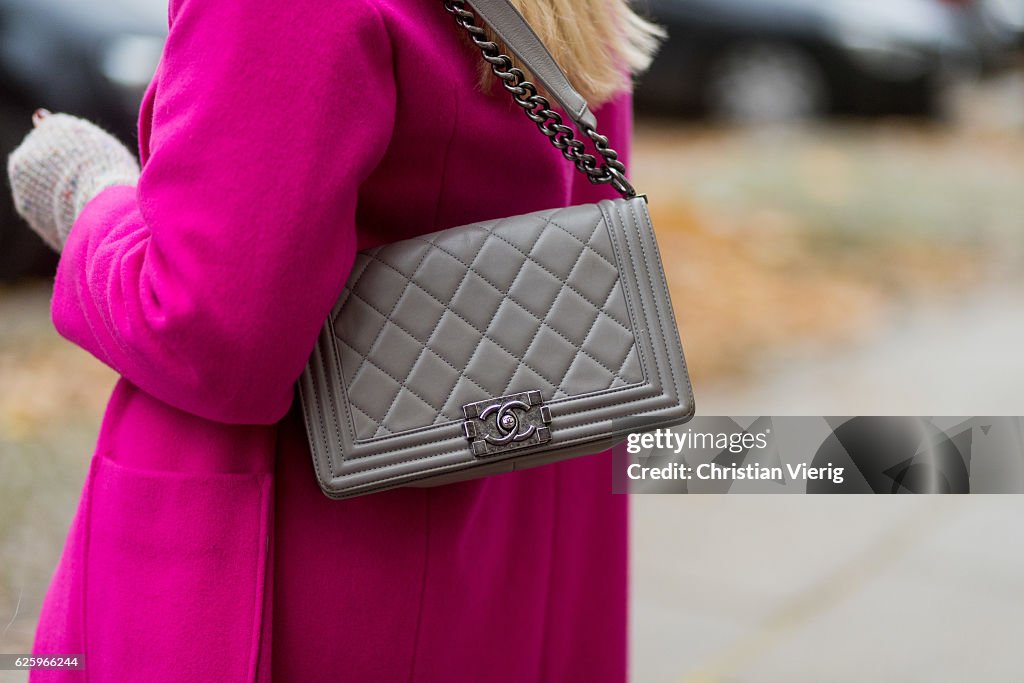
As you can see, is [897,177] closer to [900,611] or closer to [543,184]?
[900,611]

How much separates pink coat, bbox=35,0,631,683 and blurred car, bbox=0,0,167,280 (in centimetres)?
353

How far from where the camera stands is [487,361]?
1.34 metres

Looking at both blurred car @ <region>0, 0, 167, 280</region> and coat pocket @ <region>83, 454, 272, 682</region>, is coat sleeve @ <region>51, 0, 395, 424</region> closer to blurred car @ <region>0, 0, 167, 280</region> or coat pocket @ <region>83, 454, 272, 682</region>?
coat pocket @ <region>83, 454, 272, 682</region>

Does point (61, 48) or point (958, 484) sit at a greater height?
point (61, 48)

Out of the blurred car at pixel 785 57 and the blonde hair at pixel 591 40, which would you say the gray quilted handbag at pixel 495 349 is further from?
the blurred car at pixel 785 57

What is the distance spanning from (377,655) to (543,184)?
71 cm

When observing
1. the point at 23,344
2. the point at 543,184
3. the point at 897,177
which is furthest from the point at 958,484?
the point at 897,177

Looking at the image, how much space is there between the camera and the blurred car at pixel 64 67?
4520mm

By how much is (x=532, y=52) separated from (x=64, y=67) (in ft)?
13.0

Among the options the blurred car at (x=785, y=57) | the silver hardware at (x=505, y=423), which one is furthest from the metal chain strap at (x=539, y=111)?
the blurred car at (x=785, y=57)

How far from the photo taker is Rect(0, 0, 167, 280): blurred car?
14.8 feet

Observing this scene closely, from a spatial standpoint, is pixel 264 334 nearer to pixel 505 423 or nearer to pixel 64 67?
pixel 505 423

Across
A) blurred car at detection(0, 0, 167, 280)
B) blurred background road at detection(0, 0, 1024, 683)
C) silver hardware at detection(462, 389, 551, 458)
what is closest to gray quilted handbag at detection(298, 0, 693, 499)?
silver hardware at detection(462, 389, 551, 458)

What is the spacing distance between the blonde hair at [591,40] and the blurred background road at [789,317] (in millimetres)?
1355
